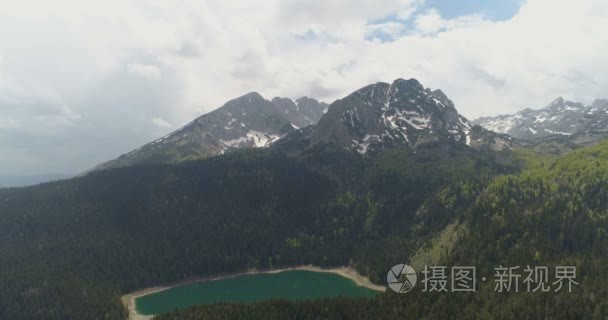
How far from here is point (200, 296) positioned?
7274 inches

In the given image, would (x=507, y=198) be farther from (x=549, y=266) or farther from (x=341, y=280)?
(x=341, y=280)

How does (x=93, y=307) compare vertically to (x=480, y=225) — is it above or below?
below

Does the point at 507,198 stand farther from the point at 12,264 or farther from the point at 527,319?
the point at 12,264

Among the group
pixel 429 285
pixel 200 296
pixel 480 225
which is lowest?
pixel 200 296

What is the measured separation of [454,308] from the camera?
12225 centimetres

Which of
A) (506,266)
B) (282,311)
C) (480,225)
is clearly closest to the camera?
(282,311)

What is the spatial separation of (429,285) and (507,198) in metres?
77.3

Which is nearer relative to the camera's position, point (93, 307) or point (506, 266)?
point (506, 266)

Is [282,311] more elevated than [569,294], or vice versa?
[569,294]

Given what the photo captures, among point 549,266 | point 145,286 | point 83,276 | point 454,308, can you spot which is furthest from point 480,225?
point 83,276

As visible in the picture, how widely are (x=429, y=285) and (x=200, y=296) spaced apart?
326ft

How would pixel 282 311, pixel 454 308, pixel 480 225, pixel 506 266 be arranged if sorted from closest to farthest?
1. pixel 454 308
2. pixel 282 311
3. pixel 506 266
4. pixel 480 225

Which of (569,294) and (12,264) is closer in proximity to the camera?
(569,294)

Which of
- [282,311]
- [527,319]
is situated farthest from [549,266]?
[282,311]
